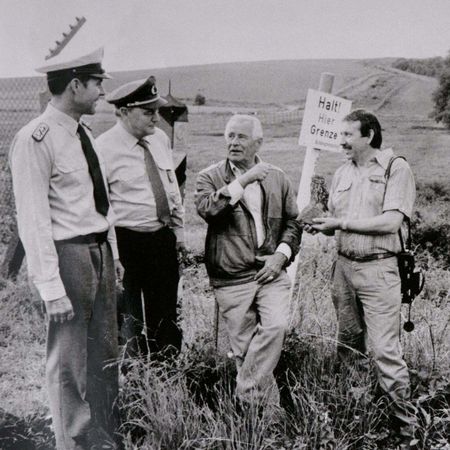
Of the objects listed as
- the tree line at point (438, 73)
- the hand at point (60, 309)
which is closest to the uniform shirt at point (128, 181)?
the hand at point (60, 309)

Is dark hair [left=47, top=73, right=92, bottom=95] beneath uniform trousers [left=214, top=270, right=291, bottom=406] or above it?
above

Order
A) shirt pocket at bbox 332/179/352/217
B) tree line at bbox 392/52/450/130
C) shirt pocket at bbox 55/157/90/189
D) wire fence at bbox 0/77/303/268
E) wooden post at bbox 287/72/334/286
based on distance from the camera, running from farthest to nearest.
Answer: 1. tree line at bbox 392/52/450/130
2. wire fence at bbox 0/77/303/268
3. wooden post at bbox 287/72/334/286
4. shirt pocket at bbox 332/179/352/217
5. shirt pocket at bbox 55/157/90/189

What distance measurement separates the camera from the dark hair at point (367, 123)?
131 inches

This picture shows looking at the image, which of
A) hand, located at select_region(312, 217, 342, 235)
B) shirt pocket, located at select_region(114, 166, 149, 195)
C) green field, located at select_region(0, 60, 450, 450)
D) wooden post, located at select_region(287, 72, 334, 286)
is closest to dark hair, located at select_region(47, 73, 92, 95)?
shirt pocket, located at select_region(114, 166, 149, 195)

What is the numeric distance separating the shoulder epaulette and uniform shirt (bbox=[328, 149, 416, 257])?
184 centimetres

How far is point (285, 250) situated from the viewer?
3299 millimetres

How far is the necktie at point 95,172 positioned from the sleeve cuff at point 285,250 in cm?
109

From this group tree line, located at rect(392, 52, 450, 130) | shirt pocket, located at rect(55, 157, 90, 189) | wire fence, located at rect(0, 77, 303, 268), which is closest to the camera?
shirt pocket, located at rect(55, 157, 90, 189)

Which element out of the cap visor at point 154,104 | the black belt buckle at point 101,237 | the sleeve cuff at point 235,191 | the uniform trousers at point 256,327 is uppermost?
the cap visor at point 154,104

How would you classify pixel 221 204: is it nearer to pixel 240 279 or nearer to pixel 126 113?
pixel 240 279

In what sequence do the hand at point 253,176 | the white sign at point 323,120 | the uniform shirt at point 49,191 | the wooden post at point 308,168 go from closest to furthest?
the uniform shirt at point 49,191, the hand at point 253,176, the white sign at point 323,120, the wooden post at point 308,168

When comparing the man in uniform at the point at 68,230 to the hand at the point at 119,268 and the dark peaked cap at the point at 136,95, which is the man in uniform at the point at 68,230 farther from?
the dark peaked cap at the point at 136,95

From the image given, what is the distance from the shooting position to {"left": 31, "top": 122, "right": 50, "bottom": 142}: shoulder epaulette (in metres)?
2.51

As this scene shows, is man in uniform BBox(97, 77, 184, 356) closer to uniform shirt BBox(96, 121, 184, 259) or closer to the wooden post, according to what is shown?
uniform shirt BBox(96, 121, 184, 259)
